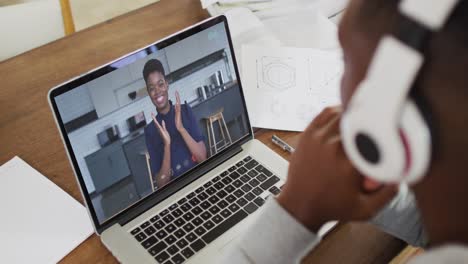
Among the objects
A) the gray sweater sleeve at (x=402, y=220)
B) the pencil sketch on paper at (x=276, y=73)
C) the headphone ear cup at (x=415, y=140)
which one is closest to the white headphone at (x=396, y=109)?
the headphone ear cup at (x=415, y=140)

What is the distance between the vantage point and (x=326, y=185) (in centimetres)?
54

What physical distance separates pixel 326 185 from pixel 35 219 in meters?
0.51

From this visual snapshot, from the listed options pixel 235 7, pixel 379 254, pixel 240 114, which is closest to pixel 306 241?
pixel 379 254

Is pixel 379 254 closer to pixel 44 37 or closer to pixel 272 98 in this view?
pixel 272 98

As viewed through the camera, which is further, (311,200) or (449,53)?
(311,200)

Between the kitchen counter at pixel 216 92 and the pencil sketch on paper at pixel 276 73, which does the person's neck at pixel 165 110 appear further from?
the pencil sketch on paper at pixel 276 73

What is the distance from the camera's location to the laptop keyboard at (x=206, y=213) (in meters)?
0.79

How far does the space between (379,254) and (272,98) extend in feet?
1.15

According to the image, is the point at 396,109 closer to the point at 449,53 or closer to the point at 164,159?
the point at 449,53

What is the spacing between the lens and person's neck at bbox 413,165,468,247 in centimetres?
37

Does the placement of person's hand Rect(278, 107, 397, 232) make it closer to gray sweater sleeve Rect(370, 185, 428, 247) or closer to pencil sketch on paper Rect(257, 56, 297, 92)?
gray sweater sleeve Rect(370, 185, 428, 247)

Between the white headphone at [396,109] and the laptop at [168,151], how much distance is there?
1.42 feet

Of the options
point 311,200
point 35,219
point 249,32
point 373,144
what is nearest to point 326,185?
point 311,200

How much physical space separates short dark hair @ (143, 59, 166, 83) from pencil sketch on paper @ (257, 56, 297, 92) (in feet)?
0.84
